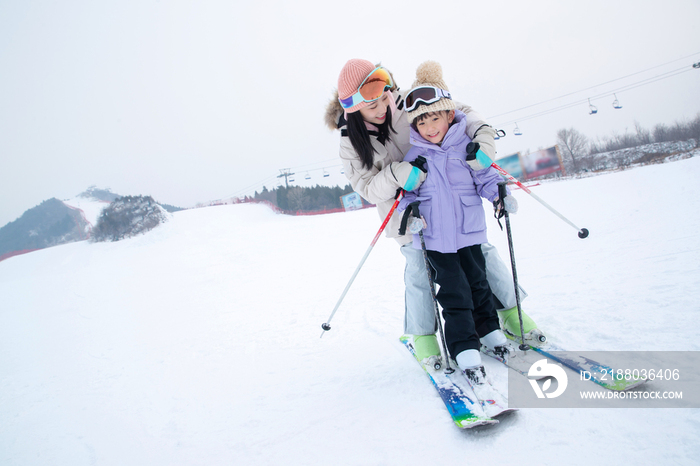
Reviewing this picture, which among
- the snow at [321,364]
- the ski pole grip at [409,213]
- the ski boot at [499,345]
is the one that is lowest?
the snow at [321,364]

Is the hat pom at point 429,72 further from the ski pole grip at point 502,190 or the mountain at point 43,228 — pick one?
the mountain at point 43,228

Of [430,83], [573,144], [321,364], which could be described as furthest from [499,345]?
[573,144]

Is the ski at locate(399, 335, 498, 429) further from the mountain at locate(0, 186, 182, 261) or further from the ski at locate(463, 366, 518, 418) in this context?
the mountain at locate(0, 186, 182, 261)

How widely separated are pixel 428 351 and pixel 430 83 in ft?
6.18

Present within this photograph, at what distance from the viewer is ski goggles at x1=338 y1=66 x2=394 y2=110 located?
2.19 metres

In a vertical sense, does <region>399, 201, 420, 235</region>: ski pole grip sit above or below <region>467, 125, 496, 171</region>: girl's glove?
below

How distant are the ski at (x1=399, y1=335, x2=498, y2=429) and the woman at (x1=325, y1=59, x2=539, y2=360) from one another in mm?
199

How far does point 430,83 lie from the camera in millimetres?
2232

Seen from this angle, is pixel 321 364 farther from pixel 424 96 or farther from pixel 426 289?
pixel 424 96

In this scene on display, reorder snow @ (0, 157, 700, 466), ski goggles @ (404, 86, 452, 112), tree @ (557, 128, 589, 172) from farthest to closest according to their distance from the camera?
tree @ (557, 128, 589, 172)
ski goggles @ (404, 86, 452, 112)
snow @ (0, 157, 700, 466)

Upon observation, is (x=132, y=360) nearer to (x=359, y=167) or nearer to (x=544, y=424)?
(x=359, y=167)

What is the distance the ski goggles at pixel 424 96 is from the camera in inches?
83.0

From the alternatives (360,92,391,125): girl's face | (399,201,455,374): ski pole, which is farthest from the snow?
(360,92,391,125): girl's face

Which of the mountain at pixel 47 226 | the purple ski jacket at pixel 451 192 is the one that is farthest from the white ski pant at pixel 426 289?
the mountain at pixel 47 226
